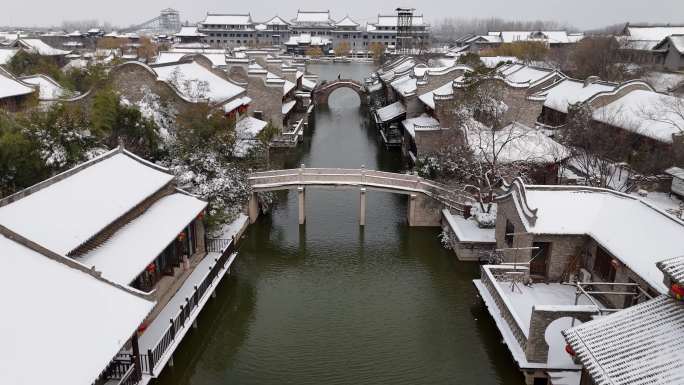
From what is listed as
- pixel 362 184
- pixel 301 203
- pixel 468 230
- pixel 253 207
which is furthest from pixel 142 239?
pixel 468 230

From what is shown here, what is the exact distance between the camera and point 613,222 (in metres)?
19.3

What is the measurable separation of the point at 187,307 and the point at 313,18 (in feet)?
482

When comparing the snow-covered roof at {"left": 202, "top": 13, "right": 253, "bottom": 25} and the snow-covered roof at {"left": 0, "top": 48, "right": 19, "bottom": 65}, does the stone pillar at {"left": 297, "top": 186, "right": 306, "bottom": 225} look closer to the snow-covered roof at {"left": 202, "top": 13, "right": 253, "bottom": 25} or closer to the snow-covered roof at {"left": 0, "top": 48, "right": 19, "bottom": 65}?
the snow-covered roof at {"left": 0, "top": 48, "right": 19, "bottom": 65}

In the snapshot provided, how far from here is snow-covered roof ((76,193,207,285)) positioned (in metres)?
15.6

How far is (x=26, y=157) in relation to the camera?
74.4ft

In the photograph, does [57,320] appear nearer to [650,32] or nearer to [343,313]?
[343,313]

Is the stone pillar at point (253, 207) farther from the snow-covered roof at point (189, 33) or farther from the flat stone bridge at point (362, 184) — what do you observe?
the snow-covered roof at point (189, 33)

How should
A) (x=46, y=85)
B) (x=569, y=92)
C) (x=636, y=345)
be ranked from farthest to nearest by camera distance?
(x=569, y=92) < (x=46, y=85) < (x=636, y=345)

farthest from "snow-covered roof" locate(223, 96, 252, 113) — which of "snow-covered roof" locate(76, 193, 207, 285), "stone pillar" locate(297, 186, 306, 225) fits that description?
"snow-covered roof" locate(76, 193, 207, 285)

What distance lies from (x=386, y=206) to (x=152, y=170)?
15289mm

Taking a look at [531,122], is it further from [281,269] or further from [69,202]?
[69,202]

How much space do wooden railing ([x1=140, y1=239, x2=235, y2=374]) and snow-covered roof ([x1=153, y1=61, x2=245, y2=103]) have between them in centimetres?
1275

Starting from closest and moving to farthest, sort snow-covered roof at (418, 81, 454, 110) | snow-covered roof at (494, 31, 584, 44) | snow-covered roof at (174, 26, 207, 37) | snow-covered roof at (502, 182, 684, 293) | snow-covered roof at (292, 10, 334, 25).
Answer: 1. snow-covered roof at (502, 182, 684, 293)
2. snow-covered roof at (418, 81, 454, 110)
3. snow-covered roof at (494, 31, 584, 44)
4. snow-covered roof at (174, 26, 207, 37)
5. snow-covered roof at (292, 10, 334, 25)

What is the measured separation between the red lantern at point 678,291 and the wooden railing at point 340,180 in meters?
16.2
